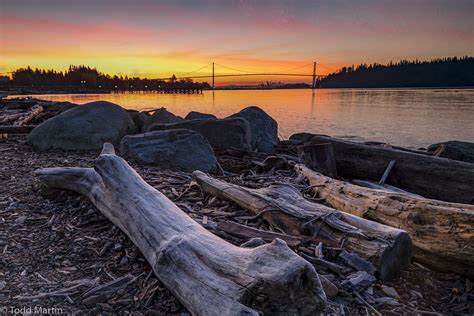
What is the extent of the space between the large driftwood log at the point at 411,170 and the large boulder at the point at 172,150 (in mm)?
2750

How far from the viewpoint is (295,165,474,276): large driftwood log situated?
3107mm

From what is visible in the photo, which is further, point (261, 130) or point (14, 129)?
point (261, 130)

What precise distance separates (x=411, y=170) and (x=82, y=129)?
7429mm

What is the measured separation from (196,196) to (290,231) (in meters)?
1.60

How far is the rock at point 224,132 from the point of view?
28.0 feet

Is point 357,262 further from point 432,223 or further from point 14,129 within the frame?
point 14,129

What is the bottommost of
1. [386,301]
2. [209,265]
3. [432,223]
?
[386,301]

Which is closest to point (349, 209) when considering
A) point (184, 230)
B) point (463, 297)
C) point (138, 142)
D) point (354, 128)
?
point (463, 297)

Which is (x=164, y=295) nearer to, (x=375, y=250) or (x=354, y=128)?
(x=375, y=250)

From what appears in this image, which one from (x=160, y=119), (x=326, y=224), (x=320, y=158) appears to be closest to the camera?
(x=326, y=224)

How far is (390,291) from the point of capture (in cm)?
280

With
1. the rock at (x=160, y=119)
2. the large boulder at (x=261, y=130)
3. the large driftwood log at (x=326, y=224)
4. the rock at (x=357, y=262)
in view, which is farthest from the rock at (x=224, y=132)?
the rock at (x=357, y=262)

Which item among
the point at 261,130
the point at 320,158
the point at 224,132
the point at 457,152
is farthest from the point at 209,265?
the point at 261,130

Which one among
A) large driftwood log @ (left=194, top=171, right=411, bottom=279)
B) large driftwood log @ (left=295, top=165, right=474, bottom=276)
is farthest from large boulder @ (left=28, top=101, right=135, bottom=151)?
large driftwood log @ (left=295, top=165, right=474, bottom=276)
